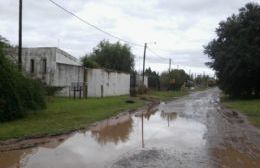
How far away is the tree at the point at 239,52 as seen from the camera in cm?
4519

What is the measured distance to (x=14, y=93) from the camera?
20328 mm

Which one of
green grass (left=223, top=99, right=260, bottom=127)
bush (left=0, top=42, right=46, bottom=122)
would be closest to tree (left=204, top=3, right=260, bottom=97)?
green grass (left=223, top=99, right=260, bottom=127)

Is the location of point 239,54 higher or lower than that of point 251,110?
higher

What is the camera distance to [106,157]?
37.9ft

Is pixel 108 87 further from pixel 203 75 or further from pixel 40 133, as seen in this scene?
pixel 203 75

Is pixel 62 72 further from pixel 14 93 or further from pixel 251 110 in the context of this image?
pixel 14 93

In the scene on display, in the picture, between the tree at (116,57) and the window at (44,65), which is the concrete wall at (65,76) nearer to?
the window at (44,65)

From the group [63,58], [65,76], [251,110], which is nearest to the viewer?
[251,110]

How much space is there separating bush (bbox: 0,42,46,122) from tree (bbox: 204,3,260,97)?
93.2 feet

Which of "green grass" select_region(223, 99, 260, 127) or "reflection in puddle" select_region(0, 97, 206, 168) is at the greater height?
"green grass" select_region(223, 99, 260, 127)

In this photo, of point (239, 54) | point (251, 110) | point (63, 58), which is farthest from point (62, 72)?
point (251, 110)

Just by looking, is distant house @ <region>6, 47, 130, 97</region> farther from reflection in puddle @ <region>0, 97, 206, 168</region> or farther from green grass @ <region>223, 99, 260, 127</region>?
reflection in puddle @ <region>0, 97, 206, 168</region>

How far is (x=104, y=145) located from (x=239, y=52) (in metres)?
34.2

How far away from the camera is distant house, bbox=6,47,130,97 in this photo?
145ft
